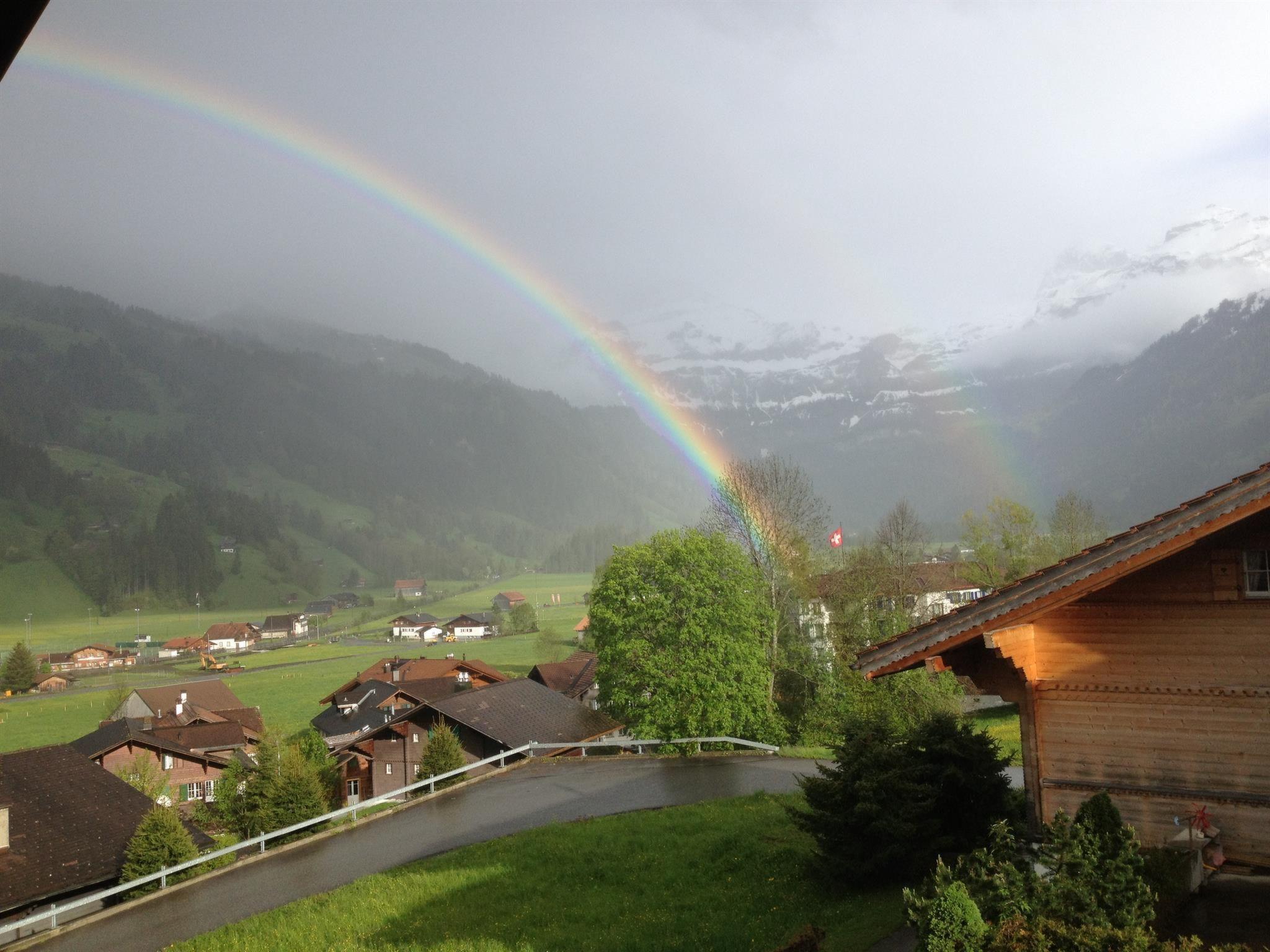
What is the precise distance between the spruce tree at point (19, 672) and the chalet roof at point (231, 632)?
59.6m

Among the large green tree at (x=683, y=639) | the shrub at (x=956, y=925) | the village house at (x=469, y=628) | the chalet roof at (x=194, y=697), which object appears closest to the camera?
the shrub at (x=956, y=925)

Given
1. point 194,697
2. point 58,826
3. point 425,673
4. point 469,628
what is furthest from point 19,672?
point 58,826

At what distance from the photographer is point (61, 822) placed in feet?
85.9

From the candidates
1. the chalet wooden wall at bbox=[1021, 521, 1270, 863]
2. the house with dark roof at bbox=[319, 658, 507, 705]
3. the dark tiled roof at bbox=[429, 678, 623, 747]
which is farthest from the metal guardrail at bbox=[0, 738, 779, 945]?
the house with dark roof at bbox=[319, 658, 507, 705]

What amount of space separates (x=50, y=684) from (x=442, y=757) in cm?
12711

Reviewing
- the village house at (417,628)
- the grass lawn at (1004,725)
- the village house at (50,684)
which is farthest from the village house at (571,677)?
the village house at (417,628)

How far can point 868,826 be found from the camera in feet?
44.1

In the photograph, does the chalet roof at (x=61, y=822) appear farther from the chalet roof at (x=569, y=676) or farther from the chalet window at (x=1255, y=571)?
the chalet roof at (x=569, y=676)

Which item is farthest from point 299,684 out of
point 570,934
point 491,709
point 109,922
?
point 570,934

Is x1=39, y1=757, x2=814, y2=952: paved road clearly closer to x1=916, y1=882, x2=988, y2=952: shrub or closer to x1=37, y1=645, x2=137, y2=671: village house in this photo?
x1=916, y1=882, x2=988, y2=952: shrub

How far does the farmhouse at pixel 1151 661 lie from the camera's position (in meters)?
9.52

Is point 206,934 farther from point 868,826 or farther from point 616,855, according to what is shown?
point 868,826

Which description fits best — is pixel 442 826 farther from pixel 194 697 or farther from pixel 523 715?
pixel 194 697

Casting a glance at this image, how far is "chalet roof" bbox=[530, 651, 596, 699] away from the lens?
269ft
